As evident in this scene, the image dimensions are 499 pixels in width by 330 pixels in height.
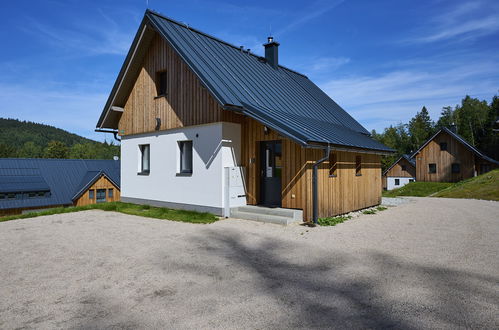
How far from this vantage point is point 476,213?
12.4 m

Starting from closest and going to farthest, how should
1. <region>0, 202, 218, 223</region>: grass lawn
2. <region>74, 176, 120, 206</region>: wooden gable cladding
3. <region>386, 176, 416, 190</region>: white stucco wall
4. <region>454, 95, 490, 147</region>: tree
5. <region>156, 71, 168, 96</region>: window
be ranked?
<region>0, 202, 218, 223</region>: grass lawn
<region>156, 71, 168, 96</region>: window
<region>74, 176, 120, 206</region>: wooden gable cladding
<region>386, 176, 416, 190</region>: white stucco wall
<region>454, 95, 490, 147</region>: tree

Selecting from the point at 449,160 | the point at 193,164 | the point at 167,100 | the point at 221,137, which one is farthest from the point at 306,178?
the point at 449,160

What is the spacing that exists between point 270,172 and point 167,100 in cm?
506

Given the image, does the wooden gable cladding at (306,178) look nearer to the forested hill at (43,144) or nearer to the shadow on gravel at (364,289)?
the shadow on gravel at (364,289)

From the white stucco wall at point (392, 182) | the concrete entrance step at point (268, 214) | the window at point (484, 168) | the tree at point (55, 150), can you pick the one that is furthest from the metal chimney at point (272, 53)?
the tree at point (55, 150)

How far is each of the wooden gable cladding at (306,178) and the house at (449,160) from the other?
92.3ft

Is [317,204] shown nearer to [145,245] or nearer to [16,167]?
[145,245]

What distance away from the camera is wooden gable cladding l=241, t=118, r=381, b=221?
959cm

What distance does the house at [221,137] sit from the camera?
9.95 metres

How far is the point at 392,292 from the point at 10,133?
A: 144m

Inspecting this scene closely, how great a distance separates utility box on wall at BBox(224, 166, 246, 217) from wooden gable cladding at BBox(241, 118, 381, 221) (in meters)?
0.25

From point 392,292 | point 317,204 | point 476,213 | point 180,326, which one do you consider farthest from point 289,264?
point 476,213

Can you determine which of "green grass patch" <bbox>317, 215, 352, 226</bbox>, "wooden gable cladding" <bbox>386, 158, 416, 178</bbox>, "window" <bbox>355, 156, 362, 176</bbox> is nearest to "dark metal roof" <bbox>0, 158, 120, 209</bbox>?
"window" <bbox>355, 156, 362, 176</bbox>

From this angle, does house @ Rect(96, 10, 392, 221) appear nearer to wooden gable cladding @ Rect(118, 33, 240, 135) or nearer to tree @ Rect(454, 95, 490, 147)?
wooden gable cladding @ Rect(118, 33, 240, 135)
